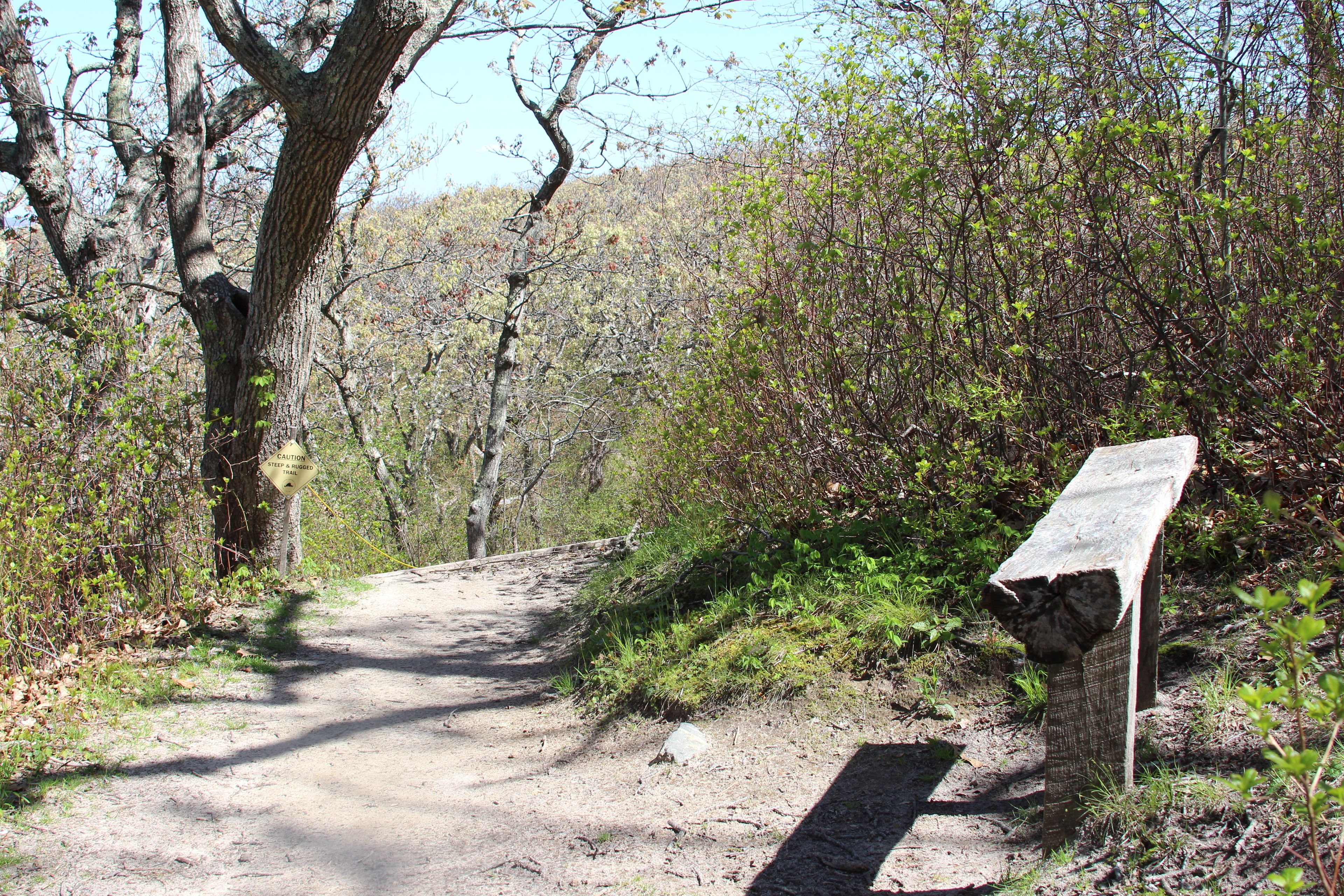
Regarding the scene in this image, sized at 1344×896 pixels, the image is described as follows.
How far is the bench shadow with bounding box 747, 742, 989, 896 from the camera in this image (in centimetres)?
291

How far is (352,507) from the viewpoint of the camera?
13.9 m

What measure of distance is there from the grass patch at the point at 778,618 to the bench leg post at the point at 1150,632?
88 cm

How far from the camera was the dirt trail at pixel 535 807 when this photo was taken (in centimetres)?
310

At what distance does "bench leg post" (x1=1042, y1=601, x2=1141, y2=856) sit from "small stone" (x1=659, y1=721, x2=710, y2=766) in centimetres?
178

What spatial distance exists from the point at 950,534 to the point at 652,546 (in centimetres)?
295

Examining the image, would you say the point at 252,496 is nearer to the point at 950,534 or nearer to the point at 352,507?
the point at 950,534

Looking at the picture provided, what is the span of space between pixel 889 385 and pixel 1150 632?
2.22m

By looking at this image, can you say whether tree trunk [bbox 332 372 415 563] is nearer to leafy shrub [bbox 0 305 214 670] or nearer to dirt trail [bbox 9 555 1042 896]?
leafy shrub [bbox 0 305 214 670]

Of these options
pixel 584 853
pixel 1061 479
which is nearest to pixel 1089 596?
pixel 584 853

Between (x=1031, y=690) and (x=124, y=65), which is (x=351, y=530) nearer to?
(x=124, y=65)

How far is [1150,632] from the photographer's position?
3252 mm

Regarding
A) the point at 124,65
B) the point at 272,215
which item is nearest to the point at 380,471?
the point at 124,65

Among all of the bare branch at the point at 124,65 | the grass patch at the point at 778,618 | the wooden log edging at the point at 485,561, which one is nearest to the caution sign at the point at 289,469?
the wooden log edging at the point at 485,561

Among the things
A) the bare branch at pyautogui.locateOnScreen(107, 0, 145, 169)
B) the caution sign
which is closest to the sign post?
the caution sign
